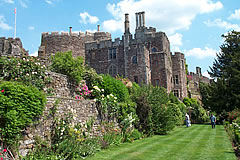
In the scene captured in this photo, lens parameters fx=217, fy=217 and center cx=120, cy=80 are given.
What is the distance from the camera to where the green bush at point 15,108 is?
5594 mm

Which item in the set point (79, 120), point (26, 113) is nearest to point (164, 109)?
point (79, 120)

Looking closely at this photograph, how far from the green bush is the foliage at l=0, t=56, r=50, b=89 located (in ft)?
6.96

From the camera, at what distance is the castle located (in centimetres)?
2925

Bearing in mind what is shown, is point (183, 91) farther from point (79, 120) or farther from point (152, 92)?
point (79, 120)

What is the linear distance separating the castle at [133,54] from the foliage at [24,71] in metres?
20.2

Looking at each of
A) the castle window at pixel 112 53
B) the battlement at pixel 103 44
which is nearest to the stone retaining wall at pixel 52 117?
the castle window at pixel 112 53

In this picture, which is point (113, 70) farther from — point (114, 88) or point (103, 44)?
point (114, 88)

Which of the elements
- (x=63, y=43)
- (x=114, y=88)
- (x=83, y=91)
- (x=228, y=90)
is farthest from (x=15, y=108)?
(x=63, y=43)

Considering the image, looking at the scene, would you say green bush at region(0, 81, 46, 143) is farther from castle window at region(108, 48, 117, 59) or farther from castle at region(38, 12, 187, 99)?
castle window at region(108, 48, 117, 59)

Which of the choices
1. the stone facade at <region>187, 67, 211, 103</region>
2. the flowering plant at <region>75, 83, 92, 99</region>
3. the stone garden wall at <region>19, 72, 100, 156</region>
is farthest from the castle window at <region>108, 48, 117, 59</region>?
the stone garden wall at <region>19, 72, 100, 156</region>

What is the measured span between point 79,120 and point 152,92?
7.12 m

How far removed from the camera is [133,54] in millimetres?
29359

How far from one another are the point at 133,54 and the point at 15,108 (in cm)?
2435

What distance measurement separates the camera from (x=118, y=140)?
10.5 meters
